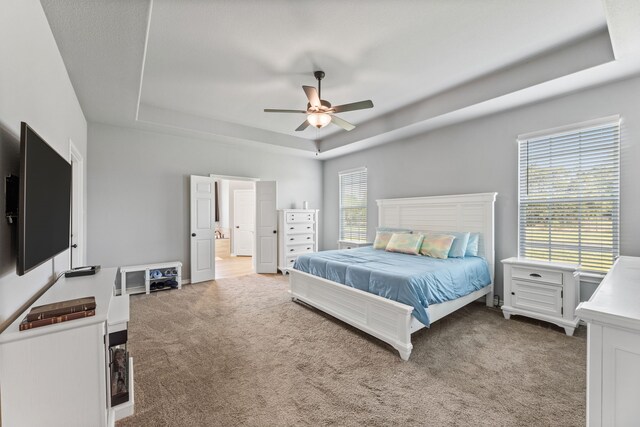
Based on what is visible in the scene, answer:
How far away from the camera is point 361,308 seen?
2.85 meters

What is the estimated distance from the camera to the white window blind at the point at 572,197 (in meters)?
2.90

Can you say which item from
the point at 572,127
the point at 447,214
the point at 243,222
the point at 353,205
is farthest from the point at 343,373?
the point at 243,222

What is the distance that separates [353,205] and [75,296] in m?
5.00

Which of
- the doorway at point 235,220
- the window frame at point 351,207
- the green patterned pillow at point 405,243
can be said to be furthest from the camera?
the doorway at point 235,220

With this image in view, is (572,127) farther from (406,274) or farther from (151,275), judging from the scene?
(151,275)

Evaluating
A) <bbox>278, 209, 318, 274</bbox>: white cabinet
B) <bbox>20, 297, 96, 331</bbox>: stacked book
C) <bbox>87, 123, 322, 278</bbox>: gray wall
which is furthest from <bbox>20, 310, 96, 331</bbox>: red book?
<bbox>278, 209, 318, 274</bbox>: white cabinet

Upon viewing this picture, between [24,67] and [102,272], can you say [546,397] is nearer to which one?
[102,272]

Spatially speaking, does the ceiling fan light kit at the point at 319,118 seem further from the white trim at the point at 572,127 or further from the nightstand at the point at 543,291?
the nightstand at the point at 543,291

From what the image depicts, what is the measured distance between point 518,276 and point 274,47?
364 cm

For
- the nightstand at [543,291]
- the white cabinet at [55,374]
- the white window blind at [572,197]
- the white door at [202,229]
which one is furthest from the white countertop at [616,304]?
the white door at [202,229]

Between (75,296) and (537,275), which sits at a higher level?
(75,296)

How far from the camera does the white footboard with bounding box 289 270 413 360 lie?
240 centimetres

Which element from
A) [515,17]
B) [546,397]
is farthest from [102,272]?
[515,17]

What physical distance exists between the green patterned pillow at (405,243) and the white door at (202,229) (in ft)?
10.7
